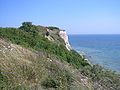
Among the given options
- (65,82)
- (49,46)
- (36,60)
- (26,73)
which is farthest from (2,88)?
(49,46)

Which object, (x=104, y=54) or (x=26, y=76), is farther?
(x=104, y=54)

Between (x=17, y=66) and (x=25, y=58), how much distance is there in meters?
1.61

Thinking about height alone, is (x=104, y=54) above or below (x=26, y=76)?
below

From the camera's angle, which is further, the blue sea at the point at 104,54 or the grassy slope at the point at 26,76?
the blue sea at the point at 104,54

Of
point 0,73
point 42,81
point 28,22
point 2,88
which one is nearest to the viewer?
point 2,88

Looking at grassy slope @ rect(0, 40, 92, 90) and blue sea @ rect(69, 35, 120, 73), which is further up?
grassy slope @ rect(0, 40, 92, 90)

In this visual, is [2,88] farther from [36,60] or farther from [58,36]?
[58,36]

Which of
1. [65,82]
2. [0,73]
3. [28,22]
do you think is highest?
[28,22]

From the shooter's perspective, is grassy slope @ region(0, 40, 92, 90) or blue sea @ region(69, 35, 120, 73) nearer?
grassy slope @ region(0, 40, 92, 90)

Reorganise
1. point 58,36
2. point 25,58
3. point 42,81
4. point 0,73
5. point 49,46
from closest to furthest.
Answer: point 0,73 < point 42,81 < point 25,58 < point 49,46 < point 58,36

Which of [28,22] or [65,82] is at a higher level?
[28,22]

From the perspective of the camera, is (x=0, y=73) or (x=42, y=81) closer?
(x=0, y=73)

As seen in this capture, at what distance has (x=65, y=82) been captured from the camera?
8242 millimetres

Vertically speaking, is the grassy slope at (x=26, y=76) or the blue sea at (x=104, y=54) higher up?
the grassy slope at (x=26, y=76)
